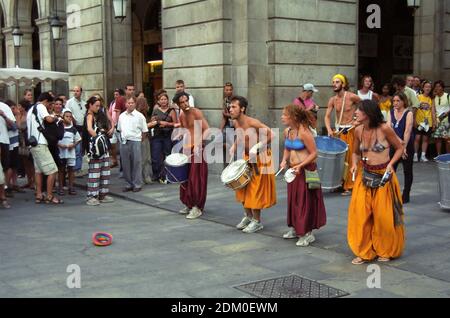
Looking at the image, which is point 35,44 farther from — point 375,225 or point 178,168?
point 375,225

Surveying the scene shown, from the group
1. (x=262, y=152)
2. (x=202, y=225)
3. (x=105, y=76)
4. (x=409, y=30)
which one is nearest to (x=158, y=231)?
(x=202, y=225)

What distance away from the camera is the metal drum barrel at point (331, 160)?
10.3 meters

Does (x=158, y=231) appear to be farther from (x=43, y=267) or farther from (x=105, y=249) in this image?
(x=43, y=267)

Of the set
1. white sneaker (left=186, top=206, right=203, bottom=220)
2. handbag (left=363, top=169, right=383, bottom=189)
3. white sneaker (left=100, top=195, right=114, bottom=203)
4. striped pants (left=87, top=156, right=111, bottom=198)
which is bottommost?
white sneaker (left=100, top=195, right=114, bottom=203)

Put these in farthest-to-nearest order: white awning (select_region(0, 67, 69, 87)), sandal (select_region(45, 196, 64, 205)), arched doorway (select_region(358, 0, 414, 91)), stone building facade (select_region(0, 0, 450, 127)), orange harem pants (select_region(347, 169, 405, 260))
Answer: arched doorway (select_region(358, 0, 414, 91)) → white awning (select_region(0, 67, 69, 87)) → stone building facade (select_region(0, 0, 450, 127)) → sandal (select_region(45, 196, 64, 205)) → orange harem pants (select_region(347, 169, 405, 260))

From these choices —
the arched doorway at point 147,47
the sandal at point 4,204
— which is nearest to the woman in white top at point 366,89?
the sandal at point 4,204

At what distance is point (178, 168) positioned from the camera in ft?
29.7

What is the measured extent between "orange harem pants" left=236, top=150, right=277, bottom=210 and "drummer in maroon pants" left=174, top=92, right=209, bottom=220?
133cm

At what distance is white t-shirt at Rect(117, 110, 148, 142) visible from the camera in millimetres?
11750

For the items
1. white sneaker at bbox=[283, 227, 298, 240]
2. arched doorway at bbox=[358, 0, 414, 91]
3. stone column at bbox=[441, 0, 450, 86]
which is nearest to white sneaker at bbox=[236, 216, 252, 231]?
white sneaker at bbox=[283, 227, 298, 240]

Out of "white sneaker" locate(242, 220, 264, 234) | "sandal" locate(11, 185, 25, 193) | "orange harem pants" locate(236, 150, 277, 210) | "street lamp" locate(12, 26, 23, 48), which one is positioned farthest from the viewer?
"street lamp" locate(12, 26, 23, 48)

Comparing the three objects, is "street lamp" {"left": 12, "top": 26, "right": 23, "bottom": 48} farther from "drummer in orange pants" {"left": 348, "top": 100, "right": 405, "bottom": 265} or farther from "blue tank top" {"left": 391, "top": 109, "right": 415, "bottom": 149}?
"drummer in orange pants" {"left": 348, "top": 100, "right": 405, "bottom": 265}

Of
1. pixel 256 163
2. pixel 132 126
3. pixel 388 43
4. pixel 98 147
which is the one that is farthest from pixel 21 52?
pixel 256 163

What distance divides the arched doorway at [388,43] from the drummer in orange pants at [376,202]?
1642cm
